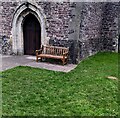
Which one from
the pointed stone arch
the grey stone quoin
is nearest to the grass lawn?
the grey stone quoin

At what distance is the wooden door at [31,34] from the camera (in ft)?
38.5

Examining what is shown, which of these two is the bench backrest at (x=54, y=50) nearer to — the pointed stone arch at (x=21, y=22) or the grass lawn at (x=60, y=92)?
the pointed stone arch at (x=21, y=22)

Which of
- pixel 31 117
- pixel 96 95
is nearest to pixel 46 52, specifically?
pixel 96 95

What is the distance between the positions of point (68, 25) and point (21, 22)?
2.49 metres

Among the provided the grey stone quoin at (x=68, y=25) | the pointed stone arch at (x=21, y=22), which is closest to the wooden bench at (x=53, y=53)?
the grey stone quoin at (x=68, y=25)

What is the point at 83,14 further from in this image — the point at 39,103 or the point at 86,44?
the point at 39,103

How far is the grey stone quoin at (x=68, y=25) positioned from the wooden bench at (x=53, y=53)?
0.67 feet

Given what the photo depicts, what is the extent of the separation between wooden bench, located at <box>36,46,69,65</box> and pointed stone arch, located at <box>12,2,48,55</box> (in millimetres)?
376

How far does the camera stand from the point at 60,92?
7031 millimetres

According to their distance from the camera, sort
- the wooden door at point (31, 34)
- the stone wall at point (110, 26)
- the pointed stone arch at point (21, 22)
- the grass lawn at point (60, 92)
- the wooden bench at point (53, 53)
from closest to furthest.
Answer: the grass lawn at point (60, 92) → the wooden bench at point (53, 53) → the pointed stone arch at point (21, 22) → the wooden door at point (31, 34) → the stone wall at point (110, 26)

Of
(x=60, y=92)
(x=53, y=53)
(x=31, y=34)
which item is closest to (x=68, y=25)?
(x=53, y=53)

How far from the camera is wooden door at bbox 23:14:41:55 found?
1174cm

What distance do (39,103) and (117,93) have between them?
2320 millimetres

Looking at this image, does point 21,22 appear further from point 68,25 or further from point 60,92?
point 60,92
